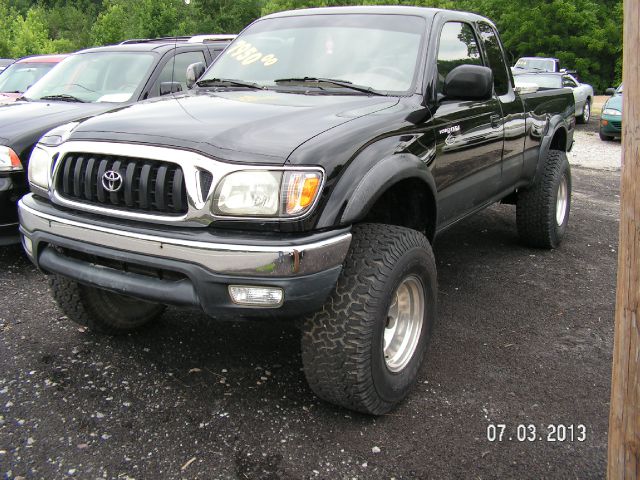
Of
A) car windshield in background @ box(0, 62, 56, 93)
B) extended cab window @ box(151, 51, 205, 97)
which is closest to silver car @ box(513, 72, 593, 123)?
extended cab window @ box(151, 51, 205, 97)

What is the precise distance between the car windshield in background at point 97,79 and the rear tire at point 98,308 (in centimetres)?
271

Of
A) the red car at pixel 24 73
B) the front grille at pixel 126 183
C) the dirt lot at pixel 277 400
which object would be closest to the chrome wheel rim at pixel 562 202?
the dirt lot at pixel 277 400

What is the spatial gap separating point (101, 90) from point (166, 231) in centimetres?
401

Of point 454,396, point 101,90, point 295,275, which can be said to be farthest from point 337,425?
point 101,90

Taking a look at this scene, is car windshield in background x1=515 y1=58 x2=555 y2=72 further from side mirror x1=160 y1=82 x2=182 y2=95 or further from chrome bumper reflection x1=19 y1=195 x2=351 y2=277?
chrome bumper reflection x1=19 y1=195 x2=351 y2=277

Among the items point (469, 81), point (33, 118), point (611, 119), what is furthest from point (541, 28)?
point (469, 81)

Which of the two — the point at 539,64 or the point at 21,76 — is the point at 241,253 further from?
the point at 539,64

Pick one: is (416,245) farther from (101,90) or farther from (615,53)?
(615,53)

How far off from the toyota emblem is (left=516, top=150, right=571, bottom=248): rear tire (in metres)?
3.83

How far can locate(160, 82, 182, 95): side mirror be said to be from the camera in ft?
18.2

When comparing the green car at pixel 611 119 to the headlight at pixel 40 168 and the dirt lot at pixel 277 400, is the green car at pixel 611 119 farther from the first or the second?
the headlight at pixel 40 168

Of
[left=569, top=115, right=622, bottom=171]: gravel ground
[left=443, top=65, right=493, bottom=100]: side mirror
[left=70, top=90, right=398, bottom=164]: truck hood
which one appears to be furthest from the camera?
[left=569, top=115, right=622, bottom=171]: gravel ground

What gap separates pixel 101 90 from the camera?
603 cm
